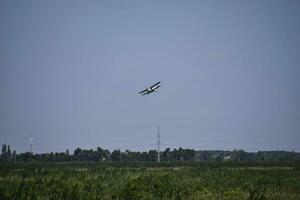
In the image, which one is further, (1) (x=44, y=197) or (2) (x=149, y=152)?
(2) (x=149, y=152)

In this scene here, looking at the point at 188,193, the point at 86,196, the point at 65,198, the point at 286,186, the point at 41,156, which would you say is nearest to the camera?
the point at 65,198

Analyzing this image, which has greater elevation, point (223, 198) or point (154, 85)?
point (154, 85)

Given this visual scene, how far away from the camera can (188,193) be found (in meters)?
23.9

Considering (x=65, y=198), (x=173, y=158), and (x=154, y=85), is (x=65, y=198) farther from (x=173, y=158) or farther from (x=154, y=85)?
(x=173, y=158)

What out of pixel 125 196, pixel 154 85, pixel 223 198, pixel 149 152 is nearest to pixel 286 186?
pixel 223 198

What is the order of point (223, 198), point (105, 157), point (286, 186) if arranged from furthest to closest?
point (105, 157), point (286, 186), point (223, 198)

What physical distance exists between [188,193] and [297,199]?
566cm

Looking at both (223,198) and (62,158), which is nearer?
(223,198)

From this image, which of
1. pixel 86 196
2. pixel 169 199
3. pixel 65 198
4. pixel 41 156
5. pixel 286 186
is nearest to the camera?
pixel 65 198

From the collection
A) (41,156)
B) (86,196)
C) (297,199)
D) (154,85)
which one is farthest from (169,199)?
(41,156)

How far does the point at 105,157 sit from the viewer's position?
19212cm

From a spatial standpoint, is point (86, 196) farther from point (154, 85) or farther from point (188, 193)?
point (154, 85)

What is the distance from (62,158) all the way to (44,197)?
555 ft

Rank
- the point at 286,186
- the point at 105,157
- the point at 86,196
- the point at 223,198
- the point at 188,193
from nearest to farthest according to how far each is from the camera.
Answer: the point at 86,196, the point at 223,198, the point at 188,193, the point at 286,186, the point at 105,157
